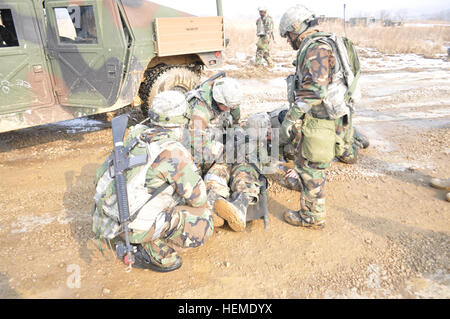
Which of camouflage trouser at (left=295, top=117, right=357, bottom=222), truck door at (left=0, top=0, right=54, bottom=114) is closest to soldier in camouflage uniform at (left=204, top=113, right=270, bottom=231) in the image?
camouflage trouser at (left=295, top=117, right=357, bottom=222)

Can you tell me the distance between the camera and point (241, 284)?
2459 mm

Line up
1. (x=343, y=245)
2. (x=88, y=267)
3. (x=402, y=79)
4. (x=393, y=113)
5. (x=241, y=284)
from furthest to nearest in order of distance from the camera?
1. (x=402, y=79)
2. (x=393, y=113)
3. (x=343, y=245)
4. (x=88, y=267)
5. (x=241, y=284)

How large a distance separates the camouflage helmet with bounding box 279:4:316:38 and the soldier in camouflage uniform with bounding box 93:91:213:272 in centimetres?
107

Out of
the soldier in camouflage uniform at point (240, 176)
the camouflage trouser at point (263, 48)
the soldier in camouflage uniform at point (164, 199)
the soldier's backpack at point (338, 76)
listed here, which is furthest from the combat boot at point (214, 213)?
the camouflage trouser at point (263, 48)

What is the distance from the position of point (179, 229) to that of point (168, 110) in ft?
2.87

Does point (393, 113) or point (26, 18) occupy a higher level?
point (26, 18)

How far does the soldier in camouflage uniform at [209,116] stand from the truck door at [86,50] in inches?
50.5

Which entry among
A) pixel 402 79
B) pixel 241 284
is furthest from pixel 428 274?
pixel 402 79

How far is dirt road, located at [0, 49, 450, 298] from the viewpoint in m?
2.44

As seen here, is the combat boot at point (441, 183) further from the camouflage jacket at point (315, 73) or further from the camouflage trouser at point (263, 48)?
the camouflage trouser at point (263, 48)

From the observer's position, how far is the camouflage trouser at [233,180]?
10.7 ft

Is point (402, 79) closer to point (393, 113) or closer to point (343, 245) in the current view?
point (393, 113)

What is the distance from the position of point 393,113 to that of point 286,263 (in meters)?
4.82

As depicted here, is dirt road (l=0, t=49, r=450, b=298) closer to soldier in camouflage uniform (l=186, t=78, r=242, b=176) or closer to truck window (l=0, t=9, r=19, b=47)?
soldier in camouflage uniform (l=186, t=78, r=242, b=176)
